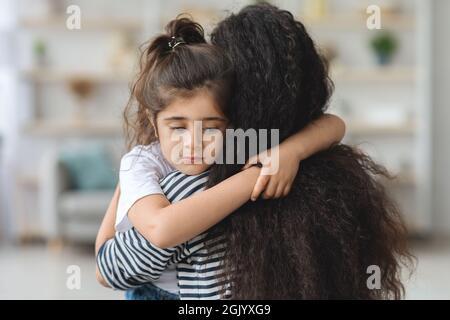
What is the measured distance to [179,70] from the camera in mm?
1113

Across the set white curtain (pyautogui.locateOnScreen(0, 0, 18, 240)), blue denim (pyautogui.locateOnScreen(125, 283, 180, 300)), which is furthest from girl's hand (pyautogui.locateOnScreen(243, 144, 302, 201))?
white curtain (pyautogui.locateOnScreen(0, 0, 18, 240))

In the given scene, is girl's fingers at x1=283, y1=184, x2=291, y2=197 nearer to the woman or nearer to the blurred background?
the woman

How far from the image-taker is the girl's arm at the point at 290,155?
41.1 inches

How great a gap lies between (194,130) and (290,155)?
0.50ft

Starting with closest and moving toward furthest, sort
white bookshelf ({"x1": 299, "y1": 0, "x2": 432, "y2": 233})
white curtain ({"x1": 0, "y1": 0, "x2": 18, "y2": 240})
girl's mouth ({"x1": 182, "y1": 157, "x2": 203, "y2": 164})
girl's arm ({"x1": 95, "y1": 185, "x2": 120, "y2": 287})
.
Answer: girl's mouth ({"x1": 182, "y1": 157, "x2": 203, "y2": 164}) → girl's arm ({"x1": 95, "y1": 185, "x2": 120, "y2": 287}) → white bookshelf ({"x1": 299, "y1": 0, "x2": 432, "y2": 233}) → white curtain ({"x1": 0, "y1": 0, "x2": 18, "y2": 240})

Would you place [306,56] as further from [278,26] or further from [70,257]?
[70,257]

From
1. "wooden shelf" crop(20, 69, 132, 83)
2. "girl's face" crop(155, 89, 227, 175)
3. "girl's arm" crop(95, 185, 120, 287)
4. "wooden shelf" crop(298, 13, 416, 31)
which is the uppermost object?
"wooden shelf" crop(298, 13, 416, 31)

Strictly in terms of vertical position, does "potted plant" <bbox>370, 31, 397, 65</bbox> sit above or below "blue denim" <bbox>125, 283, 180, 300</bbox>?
above

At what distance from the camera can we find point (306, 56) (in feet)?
3.55

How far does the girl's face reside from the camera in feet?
3.59

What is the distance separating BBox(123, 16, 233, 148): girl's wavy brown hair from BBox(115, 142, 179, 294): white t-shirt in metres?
0.06

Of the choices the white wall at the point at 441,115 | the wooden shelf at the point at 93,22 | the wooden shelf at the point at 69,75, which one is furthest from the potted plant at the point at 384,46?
the wooden shelf at the point at 69,75

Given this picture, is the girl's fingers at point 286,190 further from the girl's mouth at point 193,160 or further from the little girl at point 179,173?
the girl's mouth at point 193,160

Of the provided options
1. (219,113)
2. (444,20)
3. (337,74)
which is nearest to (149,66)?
(219,113)
